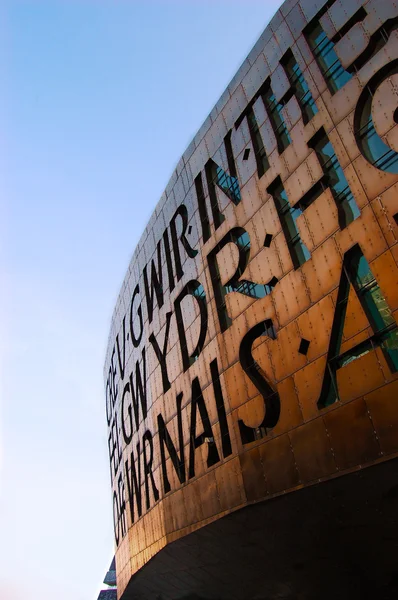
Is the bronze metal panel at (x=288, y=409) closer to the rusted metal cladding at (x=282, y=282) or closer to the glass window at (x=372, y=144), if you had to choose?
the rusted metal cladding at (x=282, y=282)

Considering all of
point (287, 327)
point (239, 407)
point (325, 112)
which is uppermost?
point (325, 112)

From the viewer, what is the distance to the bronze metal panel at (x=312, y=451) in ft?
52.6

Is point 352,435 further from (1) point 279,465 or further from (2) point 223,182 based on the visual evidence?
(2) point 223,182

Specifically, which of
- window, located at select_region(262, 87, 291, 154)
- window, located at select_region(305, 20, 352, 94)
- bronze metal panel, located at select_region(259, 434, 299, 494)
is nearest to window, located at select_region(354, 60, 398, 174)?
window, located at select_region(305, 20, 352, 94)

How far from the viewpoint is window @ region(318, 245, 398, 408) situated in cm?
1517

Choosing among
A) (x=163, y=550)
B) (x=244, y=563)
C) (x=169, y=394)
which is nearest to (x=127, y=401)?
(x=169, y=394)

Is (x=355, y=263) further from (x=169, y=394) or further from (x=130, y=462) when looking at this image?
(x=130, y=462)

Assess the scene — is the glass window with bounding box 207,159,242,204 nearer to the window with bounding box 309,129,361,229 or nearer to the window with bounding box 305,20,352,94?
the window with bounding box 309,129,361,229

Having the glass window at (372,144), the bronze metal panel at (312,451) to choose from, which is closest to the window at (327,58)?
the glass window at (372,144)

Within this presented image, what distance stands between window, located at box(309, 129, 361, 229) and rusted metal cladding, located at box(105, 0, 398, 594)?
0.05 metres

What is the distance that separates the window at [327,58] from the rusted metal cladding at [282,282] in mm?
66

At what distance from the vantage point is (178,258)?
28.8 m

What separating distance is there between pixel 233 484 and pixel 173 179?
734 inches

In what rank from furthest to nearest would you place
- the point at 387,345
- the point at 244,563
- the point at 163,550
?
the point at 163,550, the point at 244,563, the point at 387,345
